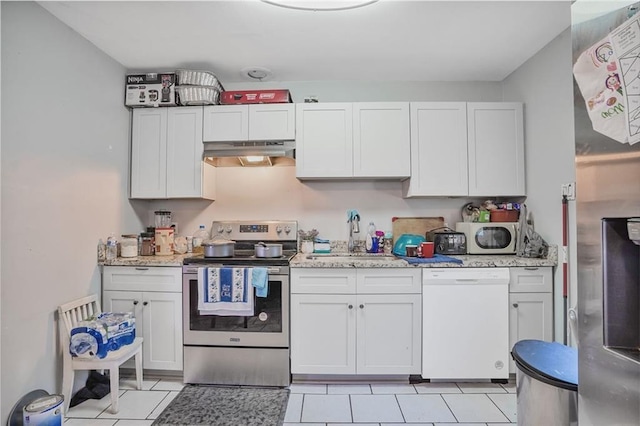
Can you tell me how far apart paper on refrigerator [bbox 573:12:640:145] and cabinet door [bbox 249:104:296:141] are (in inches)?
83.9

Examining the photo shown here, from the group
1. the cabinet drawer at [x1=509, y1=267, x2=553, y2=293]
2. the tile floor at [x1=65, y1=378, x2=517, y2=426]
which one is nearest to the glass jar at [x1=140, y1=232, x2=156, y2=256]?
the tile floor at [x1=65, y1=378, x2=517, y2=426]

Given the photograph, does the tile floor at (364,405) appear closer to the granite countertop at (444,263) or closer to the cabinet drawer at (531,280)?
the cabinet drawer at (531,280)

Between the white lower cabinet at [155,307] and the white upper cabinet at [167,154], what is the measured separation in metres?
0.70

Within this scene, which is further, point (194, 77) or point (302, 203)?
point (302, 203)

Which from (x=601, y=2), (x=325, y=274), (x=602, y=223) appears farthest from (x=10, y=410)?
(x=601, y=2)

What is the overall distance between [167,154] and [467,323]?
277 centimetres

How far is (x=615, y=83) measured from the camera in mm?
771

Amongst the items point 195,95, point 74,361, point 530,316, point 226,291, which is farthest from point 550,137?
point 74,361

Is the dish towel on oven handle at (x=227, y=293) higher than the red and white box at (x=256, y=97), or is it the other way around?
the red and white box at (x=256, y=97)

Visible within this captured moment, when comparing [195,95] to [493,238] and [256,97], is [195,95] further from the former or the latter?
[493,238]

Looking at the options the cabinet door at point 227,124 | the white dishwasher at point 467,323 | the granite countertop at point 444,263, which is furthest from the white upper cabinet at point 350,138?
the white dishwasher at point 467,323

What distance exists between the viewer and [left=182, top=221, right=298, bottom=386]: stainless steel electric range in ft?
7.82

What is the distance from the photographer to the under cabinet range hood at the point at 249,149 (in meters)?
2.69

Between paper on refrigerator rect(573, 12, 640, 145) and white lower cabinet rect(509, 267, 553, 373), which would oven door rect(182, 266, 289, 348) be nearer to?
white lower cabinet rect(509, 267, 553, 373)
